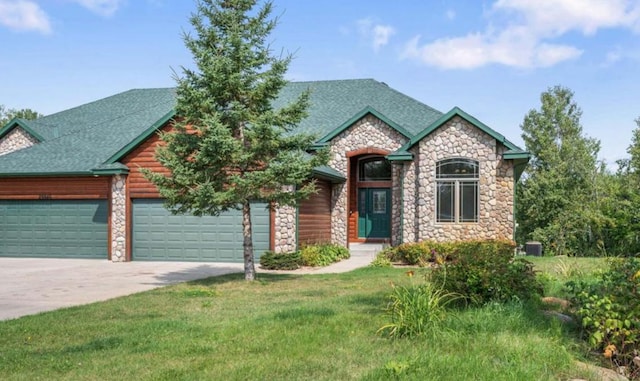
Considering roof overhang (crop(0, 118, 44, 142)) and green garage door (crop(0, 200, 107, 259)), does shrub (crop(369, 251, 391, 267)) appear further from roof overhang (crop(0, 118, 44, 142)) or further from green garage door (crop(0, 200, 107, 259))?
roof overhang (crop(0, 118, 44, 142))

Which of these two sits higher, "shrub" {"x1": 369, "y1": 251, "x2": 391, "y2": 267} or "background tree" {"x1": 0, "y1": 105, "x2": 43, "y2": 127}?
"background tree" {"x1": 0, "y1": 105, "x2": 43, "y2": 127}

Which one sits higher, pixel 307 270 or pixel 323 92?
pixel 323 92

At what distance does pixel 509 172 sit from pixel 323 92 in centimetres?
1078

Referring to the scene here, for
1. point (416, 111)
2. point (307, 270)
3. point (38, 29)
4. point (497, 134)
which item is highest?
point (38, 29)

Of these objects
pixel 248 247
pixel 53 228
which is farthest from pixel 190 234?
pixel 248 247

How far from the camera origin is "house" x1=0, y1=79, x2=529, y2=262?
18391mm

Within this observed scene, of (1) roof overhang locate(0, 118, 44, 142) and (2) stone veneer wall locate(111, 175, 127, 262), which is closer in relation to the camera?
(2) stone veneer wall locate(111, 175, 127, 262)

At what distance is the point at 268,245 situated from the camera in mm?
17828


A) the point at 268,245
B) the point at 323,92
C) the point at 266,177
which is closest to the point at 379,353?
the point at 266,177

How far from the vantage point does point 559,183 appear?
2794 cm

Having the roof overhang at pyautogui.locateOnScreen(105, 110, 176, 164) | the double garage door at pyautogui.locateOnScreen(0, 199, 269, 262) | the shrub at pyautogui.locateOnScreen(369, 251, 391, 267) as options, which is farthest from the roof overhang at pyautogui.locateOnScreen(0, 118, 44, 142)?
the shrub at pyautogui.locateOnScreen(369, 251, 391, 267)

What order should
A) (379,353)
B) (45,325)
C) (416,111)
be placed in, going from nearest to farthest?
(379,353) → (45,325) → (416,111)

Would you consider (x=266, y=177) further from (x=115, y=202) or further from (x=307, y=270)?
(x=115, y=202)

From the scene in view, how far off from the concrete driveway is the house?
1.00 metres
